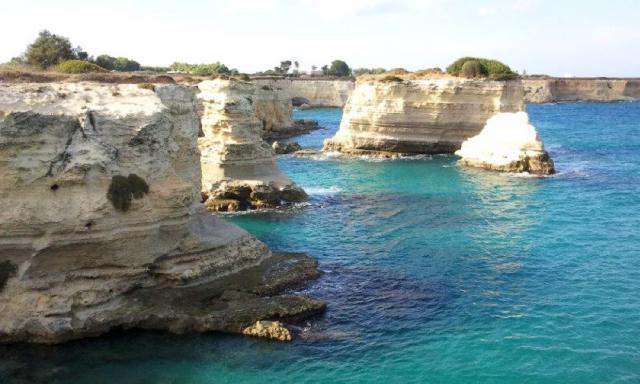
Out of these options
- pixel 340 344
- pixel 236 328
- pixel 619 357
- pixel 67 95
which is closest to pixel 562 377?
pixel 619 357

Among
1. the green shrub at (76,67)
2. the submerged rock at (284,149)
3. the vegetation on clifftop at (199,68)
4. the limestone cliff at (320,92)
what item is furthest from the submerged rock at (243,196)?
the limestone cliff at (320,92)

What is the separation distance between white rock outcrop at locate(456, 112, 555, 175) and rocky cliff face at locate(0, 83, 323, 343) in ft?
104

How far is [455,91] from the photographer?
5822 centimetres

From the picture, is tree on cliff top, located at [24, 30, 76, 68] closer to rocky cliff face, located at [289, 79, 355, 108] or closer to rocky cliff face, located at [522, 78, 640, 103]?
rocky cliff face, located at [289, 79, 355, 108]

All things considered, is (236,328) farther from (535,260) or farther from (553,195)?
(553,195)

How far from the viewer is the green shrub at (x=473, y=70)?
61000mm

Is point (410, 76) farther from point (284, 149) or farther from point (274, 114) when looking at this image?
point (274, 114)

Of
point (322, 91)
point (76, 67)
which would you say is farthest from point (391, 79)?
point (322, 91)

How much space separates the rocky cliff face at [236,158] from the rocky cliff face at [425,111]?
74.7ft

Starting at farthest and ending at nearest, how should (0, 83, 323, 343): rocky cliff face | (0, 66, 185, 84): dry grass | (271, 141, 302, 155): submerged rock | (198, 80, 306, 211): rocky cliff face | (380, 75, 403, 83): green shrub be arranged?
(271, 141, 302, 155): submerged rock, (380, 75, 403, 83): green shrub, (198, 80, 306, 211): rocky cliff face, (0, 66, 185, 84): dry grass, (0, 83, 323, 343): rocky cliff face

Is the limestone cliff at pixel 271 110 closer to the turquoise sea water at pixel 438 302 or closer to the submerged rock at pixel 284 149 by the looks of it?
the submerged rock at pixel 284 149

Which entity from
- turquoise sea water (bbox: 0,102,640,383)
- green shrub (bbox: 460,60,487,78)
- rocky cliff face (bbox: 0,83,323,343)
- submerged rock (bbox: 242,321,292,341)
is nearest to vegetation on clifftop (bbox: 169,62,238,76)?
green shrub (bbox: 460,60,487,78)

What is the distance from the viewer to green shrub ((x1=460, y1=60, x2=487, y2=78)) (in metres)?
61.0

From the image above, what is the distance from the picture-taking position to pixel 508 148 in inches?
1988
